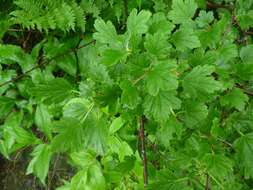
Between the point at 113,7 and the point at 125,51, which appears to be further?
the point at 113,7

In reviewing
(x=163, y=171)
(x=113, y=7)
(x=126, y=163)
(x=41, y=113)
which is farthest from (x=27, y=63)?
(x=163, y=171)

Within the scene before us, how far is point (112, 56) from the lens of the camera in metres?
0.74

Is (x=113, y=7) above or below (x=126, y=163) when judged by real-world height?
above

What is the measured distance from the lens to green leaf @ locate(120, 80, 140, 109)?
0.69 meters

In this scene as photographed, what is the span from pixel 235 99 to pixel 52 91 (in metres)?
0.44

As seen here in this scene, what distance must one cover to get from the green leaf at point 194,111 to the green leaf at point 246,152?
0.14m

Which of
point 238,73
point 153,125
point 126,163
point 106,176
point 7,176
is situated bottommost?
point 7,176

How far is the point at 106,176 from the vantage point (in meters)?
1.36

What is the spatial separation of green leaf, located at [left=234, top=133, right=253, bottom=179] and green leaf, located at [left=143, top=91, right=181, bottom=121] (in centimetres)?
26

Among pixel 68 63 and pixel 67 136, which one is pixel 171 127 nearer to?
pixel 67 136

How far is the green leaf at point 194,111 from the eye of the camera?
81cm

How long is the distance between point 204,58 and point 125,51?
A: 21cm

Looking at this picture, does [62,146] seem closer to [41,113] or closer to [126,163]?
[126,163]

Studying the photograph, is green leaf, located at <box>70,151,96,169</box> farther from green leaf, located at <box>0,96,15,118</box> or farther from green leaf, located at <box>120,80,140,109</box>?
green leaf, located at <box>120,80,140,109</box>
